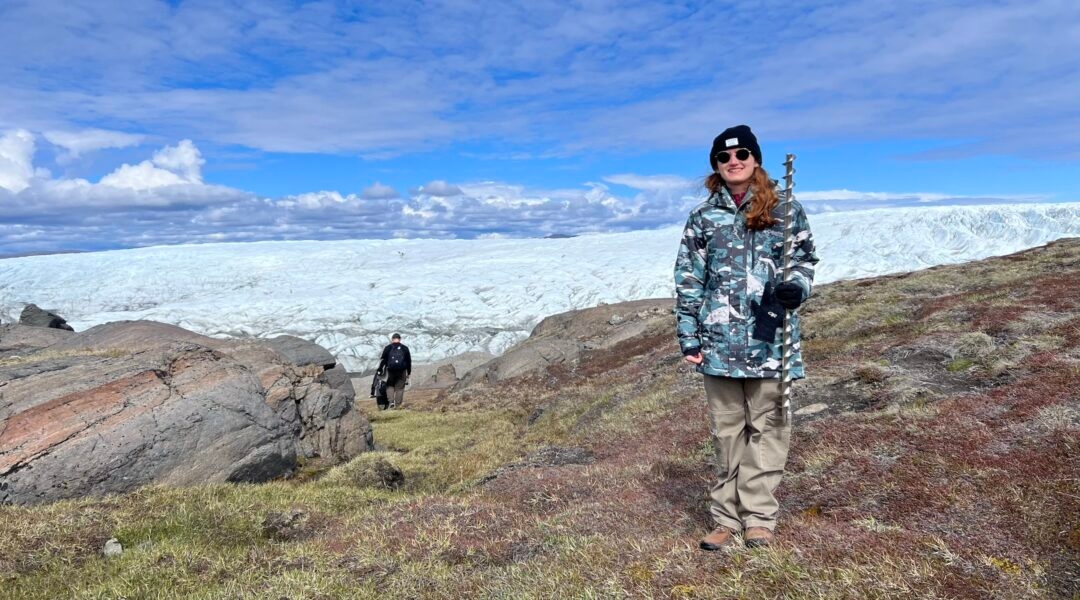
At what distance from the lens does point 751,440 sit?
6914 millimetres

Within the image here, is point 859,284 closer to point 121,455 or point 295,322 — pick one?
point 121,455

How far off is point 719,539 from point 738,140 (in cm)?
380

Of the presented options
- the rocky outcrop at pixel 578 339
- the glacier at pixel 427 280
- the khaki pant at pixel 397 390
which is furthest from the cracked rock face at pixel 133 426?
the glacier at pixel 427 280

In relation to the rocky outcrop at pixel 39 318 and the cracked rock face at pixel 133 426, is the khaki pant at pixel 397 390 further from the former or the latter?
the rocky outcrop at pixel 39 318

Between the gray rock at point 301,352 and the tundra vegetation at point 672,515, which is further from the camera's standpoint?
the gray rock at point 301,352

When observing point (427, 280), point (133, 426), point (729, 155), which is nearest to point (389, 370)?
point (133, 426)

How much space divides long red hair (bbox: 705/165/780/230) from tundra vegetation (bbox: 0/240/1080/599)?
295 centimetres

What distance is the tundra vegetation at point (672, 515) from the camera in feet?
19.9

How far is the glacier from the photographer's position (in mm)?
67312

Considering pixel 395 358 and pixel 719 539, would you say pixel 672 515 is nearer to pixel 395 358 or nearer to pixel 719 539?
pixel 719 539

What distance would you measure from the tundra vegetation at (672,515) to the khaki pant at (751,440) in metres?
0.48

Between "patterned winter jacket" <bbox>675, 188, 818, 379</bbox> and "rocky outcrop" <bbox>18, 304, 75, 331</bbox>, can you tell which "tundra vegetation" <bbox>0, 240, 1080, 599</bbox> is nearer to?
"patterned winter jacket" <bbox>675, 188, 818, 379</bbox>

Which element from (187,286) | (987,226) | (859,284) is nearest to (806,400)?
(859,284)

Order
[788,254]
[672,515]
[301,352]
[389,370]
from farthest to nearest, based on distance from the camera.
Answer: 1. [301,352]
2. [389,370]
3. [672,515]
4. [788,254]
